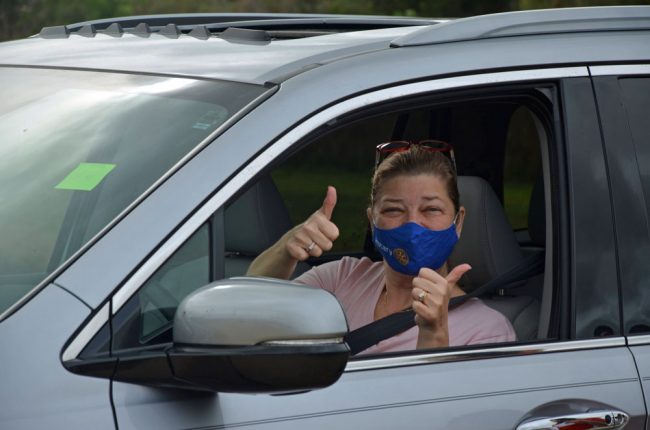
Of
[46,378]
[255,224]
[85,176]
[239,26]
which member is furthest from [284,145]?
[239,26]

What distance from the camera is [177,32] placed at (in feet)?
11.4

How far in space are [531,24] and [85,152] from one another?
1.03 m

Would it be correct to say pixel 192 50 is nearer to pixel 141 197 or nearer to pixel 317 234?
pixel 317 234

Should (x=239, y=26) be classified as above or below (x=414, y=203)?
above

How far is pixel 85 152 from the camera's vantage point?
110 inches

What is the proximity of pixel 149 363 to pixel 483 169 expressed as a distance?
6.99 ft

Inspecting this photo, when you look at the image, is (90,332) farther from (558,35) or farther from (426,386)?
(558,35)

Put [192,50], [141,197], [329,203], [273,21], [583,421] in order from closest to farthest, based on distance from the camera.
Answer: [141,197]
[583,421]
[329,203]
[192,50]
[273,21]

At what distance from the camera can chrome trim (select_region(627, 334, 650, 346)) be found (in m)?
2.94

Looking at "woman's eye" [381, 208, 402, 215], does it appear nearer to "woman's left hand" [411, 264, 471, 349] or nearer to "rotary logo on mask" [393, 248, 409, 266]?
"rotary logo on mask" [393, 248, 409, 266]

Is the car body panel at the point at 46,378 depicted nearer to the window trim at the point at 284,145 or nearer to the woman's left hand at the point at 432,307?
the window trim at the point at 284,145

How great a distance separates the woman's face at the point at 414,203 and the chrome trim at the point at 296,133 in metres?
0.53

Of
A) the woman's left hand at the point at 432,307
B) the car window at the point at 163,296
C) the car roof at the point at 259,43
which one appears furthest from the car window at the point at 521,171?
the car window at the point at 163,296

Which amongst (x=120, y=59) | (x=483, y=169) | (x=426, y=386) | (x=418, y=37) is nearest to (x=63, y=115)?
(x=120, y=59)
